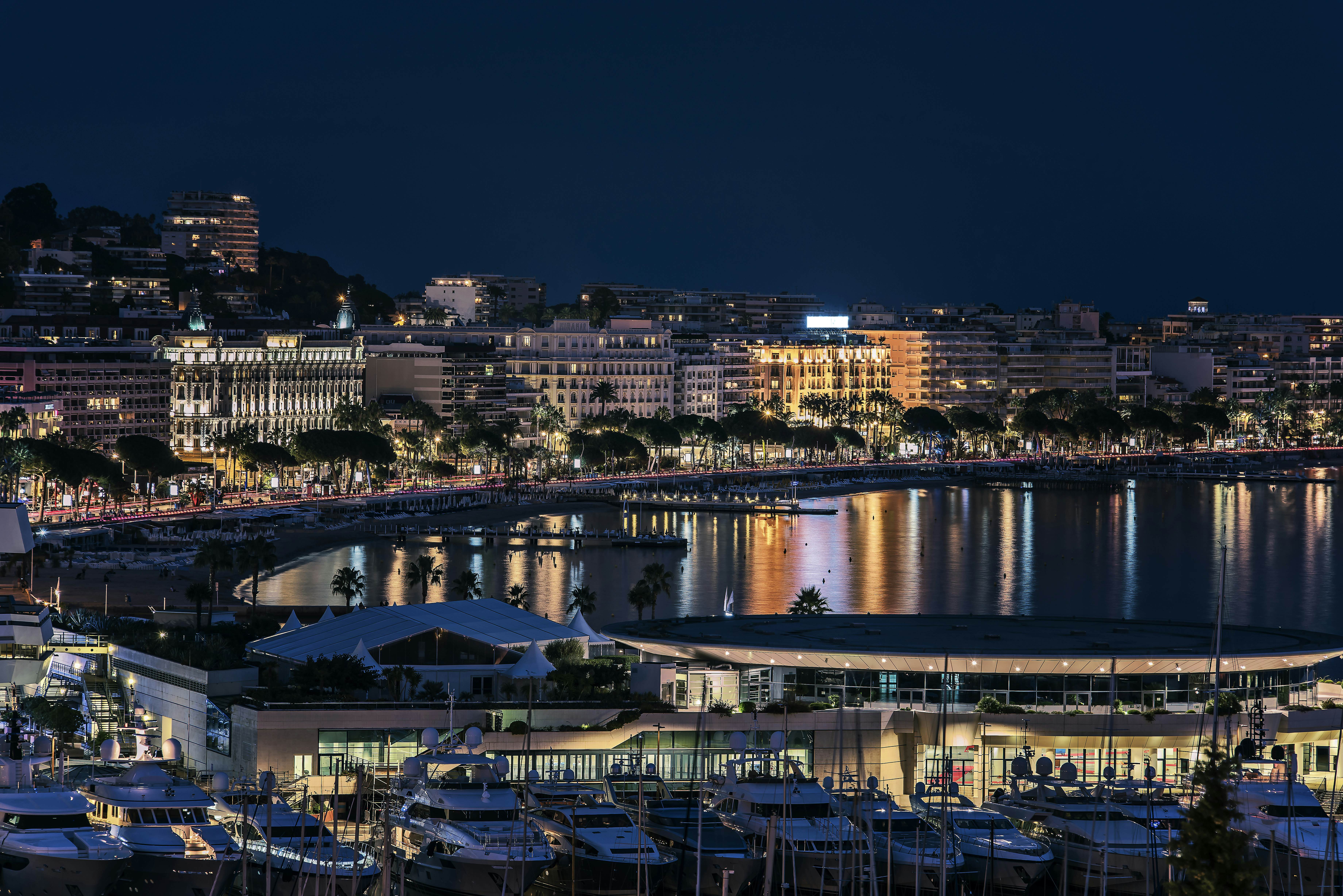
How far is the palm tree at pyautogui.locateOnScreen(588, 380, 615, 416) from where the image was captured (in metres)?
148

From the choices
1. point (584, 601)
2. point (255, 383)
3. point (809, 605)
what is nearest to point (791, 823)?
point (809, 605)

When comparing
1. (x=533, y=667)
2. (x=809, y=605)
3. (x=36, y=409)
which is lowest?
(x=809, y=605)

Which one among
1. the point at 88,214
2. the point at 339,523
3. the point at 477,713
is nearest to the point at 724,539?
the point at 339,523

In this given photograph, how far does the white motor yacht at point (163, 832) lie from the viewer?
81.4ft

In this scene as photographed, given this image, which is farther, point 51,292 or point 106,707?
point 51,292

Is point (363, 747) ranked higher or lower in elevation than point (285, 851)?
higher

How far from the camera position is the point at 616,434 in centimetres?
13375

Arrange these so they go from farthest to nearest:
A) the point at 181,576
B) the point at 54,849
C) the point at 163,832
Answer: the point at 181,576, the point at 163,832, the point at 54,849

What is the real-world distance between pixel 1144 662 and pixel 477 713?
1109 cm

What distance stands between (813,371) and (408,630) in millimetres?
139120

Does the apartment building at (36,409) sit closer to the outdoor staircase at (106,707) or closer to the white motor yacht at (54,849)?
the outdoor staircase at (106,707)

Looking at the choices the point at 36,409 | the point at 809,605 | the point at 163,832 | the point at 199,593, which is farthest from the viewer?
the point at 36,409

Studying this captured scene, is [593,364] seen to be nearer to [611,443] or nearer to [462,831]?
[611,443]

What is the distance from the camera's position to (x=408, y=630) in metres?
35.7
